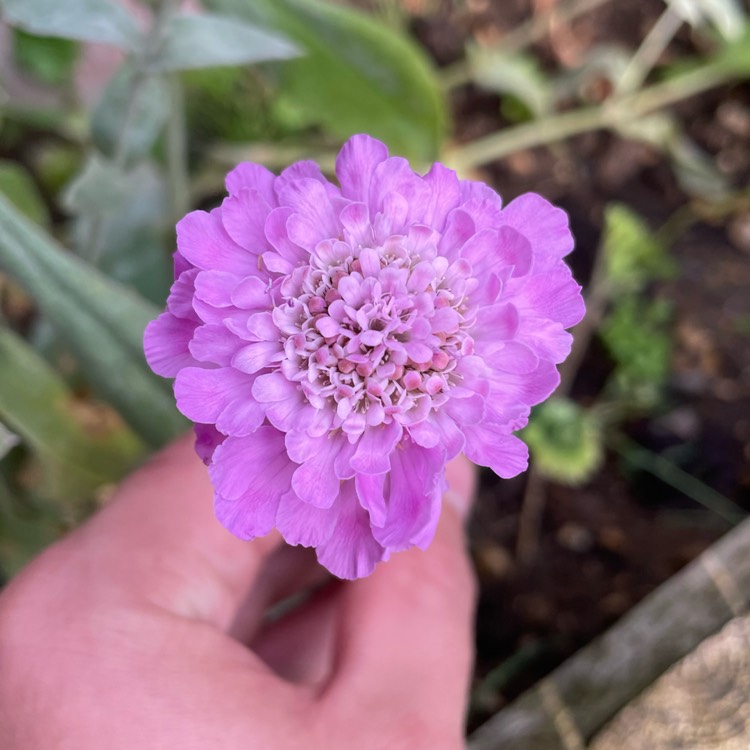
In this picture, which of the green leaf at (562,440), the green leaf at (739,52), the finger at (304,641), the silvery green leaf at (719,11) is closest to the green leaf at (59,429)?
the finger at (304,641)

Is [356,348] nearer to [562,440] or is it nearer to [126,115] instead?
[126,115]

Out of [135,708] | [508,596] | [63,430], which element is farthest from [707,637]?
[63,430]

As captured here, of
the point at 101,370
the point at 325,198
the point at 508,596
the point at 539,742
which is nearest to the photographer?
the point at 325,198

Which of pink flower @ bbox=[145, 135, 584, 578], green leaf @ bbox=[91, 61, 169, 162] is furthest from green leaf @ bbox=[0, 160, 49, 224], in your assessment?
pink flower @ bbox=[145, 135, 584, 578]

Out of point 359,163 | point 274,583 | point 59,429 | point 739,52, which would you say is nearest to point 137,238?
point 59,429

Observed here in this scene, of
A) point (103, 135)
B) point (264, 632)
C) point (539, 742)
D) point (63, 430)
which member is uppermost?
point (103, 135)

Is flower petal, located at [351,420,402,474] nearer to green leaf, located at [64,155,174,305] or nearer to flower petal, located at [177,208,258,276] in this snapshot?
flower petal, located at [177,208,258,276]

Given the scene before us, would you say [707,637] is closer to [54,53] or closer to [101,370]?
[101,370]
